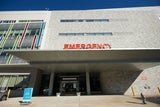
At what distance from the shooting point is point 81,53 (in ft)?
41.8

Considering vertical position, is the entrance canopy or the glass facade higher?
the glass facade

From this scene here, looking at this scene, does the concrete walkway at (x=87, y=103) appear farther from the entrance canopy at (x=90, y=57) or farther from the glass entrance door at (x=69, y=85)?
the glass entrance door at (x=69, y=85)

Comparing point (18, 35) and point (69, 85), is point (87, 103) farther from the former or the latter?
point (18, 35)

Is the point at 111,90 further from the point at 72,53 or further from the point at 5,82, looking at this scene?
the point at 5,82

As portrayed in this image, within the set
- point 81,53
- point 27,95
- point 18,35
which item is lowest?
point 27,95

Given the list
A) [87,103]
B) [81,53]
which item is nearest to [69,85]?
[81,53]

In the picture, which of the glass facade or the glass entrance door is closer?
the glass facade

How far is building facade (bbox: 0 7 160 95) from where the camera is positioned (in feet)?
47.9

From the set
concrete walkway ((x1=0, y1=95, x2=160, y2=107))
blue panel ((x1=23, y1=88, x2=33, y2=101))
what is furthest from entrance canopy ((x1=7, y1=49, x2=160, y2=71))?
concrete walkway ((x1=0, y1=95, x2=160, y2=107))

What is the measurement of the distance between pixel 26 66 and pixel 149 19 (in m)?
27.3

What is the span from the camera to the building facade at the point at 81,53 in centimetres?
1459

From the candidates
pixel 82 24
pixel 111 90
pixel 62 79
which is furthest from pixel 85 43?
pixel 111 90

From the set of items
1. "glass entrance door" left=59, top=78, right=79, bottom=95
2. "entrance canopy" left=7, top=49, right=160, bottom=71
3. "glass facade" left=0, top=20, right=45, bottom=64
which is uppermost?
"glass facade" left=0, top=20, right=45, bottom=64

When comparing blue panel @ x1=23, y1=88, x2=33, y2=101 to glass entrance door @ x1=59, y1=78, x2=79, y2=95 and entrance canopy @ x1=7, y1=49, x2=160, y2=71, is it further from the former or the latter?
glass entrance door @ x1=59, y1=78, x2=79, y2=95
